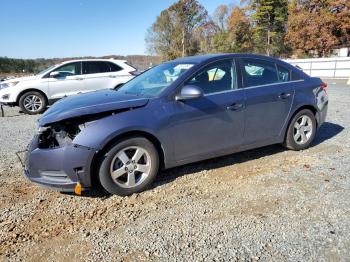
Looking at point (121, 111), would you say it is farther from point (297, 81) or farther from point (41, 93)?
point (41, 93)

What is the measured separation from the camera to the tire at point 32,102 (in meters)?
9.98

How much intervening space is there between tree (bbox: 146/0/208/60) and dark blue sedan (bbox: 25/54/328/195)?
51720 millimetres

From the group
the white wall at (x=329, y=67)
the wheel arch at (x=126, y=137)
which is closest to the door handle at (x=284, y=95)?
the wheel arch at (x=126, y=137)

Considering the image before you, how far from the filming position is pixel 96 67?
10625mm

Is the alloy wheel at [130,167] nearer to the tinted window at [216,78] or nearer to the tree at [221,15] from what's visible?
the tinted window at [216,78]

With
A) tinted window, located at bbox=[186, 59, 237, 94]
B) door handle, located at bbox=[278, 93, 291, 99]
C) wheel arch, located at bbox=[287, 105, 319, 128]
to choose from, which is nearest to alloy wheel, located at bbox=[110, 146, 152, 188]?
tinted window, located at bbox=[186, 59, 237, 94]

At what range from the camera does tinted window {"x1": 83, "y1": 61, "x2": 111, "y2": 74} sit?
414 inches

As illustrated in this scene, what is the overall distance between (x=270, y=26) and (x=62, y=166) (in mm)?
51405

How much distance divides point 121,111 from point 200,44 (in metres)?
55.9

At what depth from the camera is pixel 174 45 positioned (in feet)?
189

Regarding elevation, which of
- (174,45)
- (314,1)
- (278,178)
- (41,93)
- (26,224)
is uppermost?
(314,1)

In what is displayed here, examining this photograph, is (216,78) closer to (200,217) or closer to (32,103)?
(200,217)

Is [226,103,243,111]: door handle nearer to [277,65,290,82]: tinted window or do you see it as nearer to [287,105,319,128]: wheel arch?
[277,65,290,82]: tinted window

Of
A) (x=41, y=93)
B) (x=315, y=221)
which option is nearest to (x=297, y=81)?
(x=315, y=221)
